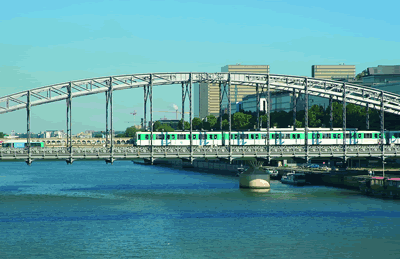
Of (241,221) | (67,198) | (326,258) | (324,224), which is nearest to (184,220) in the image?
(241,221)

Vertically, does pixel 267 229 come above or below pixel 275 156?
below

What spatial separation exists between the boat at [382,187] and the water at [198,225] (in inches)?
96.7

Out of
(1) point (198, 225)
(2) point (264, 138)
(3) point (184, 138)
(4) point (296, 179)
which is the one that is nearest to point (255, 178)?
(2) point (264, 138)

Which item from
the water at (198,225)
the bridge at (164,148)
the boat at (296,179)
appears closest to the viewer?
the water at (198,225)

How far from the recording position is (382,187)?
297 feet

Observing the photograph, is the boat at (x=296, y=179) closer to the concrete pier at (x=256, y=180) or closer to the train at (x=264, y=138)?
the train at (x=264, y=138)

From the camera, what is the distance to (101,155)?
287 ft

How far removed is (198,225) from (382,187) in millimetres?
36135

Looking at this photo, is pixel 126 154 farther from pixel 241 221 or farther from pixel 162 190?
pixel 241 221

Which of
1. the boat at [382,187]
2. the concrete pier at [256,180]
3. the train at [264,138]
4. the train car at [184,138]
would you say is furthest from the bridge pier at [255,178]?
the boat at [382,187]

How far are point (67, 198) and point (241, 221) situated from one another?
31.8 metres

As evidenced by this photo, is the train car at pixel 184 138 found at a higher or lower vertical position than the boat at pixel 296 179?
higher

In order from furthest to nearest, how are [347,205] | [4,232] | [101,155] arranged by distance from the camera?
[101,155], [347,205], [4,232]

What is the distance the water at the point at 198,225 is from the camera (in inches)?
2151
